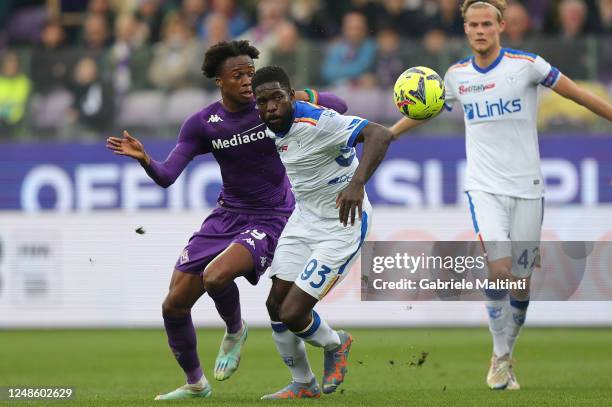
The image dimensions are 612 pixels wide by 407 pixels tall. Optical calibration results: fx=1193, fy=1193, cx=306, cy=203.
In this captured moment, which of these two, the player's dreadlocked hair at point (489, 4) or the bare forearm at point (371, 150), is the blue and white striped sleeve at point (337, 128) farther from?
the player's dreadlocked hair at point (489, 4)

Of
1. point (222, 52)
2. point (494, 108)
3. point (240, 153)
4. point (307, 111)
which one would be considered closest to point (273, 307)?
point (240, 153)

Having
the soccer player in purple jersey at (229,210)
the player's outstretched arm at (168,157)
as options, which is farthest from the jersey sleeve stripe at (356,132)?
the player's outstretched arm at (168,157)

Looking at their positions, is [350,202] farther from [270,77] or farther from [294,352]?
[294,352]

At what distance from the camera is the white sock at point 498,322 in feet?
30.0

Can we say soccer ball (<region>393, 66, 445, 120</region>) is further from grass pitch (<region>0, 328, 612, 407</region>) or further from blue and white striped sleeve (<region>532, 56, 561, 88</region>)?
grass pitch (<region>0, 328, 612, 407</region>)

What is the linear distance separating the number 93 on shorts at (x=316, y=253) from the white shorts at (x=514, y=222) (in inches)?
48.5

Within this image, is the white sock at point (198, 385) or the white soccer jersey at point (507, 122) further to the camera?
the white soccer jersey at point (507, 122)

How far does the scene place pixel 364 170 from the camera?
7.66 meters

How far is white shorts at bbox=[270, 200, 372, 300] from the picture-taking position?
817cm

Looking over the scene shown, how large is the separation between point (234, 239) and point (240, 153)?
0.64 m

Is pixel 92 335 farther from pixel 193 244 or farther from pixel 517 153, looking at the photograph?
pixel 517 153

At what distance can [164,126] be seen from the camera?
16109 millimetres

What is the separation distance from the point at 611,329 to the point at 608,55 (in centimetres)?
343

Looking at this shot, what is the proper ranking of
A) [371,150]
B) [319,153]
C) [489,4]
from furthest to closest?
[489,4] → [319,153] → [371,150]
